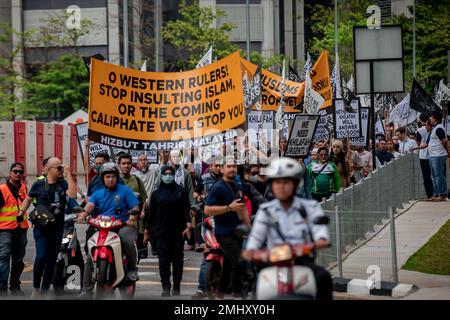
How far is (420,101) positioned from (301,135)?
9271 millimetres

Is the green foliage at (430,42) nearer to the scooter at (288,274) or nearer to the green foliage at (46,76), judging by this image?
the green foliage at (46,76)

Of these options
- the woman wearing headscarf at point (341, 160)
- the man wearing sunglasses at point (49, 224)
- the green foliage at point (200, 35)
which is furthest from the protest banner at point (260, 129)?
the green foliage at point (200, 35)

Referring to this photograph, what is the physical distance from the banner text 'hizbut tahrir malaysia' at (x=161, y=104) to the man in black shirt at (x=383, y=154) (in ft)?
30.2

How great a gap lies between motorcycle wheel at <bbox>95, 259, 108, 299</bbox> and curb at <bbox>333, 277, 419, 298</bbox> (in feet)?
11.7

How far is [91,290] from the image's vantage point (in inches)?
613

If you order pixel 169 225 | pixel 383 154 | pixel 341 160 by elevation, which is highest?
pixel 383 154

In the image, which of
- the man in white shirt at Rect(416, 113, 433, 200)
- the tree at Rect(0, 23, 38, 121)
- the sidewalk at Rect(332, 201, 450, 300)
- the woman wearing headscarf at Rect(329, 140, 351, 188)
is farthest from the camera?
the tree at Rect(0, 23, 38, 121)

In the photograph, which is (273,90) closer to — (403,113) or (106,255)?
(403,113)

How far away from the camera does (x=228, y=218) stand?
48.6ft

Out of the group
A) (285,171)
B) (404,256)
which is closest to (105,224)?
(285,171)

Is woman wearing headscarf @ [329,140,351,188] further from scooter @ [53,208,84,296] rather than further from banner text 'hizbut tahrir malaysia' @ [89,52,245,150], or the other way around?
scooter @ [53,208,84,296]

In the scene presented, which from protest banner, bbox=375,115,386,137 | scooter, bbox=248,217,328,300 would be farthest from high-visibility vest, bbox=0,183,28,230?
protest banner, bbox=375,115,386,137

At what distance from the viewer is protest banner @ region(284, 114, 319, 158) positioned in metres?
23.5
